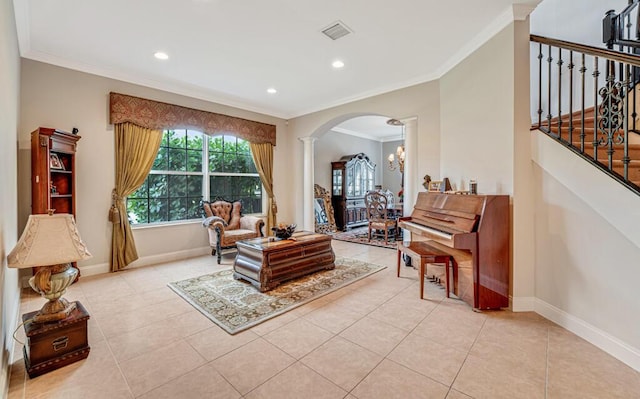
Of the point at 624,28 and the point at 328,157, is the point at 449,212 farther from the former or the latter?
the point at 328,157

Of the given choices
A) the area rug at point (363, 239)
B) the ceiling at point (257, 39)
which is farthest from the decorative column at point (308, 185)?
the ceiling at point (257, 39)

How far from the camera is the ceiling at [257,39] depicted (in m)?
2.59

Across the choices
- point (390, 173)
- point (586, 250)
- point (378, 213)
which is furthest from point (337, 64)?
point (390, 173)

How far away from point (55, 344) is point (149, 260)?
8.80 ft

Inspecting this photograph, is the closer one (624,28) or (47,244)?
(47,244)

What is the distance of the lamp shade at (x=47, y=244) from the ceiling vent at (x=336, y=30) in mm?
2871

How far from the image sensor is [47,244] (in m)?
1.73

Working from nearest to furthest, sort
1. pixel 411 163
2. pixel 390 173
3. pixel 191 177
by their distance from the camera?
pixel 411 163
pixel 191 177
pixel 390 173

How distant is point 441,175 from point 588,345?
2406 mm

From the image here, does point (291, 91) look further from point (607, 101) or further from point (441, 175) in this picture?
point (607, 101)

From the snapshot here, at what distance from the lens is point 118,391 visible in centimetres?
162

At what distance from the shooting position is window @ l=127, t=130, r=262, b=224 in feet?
14.7

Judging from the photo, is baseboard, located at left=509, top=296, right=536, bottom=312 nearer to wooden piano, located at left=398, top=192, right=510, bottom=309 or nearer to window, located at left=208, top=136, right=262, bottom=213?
wooden piano, located at left=398, top=192, right=510, bottom=309

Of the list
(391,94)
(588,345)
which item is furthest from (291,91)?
(588,345)
